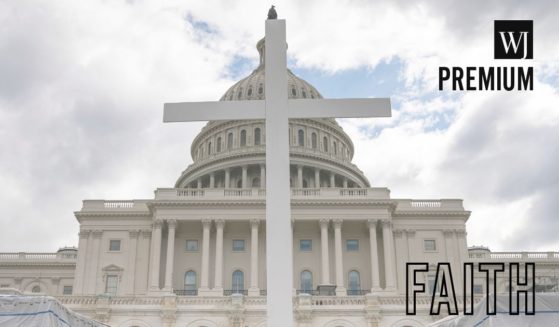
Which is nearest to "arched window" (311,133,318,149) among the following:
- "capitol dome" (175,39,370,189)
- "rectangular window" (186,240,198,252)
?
"capitol dome" (175,39,370,189)

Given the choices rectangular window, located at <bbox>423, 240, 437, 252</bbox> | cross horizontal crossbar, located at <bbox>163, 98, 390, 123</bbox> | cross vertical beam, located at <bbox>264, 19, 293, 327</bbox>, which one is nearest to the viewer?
cross vertical beam, located at <bbox>264, 19, 293, 327</bbox>

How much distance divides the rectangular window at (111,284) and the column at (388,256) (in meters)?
29.5

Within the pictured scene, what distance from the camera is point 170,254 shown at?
7419 cm

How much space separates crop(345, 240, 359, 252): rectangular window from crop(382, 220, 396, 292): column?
356 cm

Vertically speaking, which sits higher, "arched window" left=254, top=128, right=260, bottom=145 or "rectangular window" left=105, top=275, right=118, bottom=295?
"arched window" left=254, top=128, right=260, bottom=145

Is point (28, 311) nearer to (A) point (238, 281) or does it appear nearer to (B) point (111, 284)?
(A) point (238, 281)

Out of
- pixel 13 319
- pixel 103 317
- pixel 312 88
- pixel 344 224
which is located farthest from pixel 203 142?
pixel 13 319

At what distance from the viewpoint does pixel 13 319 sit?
17109 millimetres

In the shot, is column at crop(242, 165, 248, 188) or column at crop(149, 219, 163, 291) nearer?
column at crop(149, 219, 163, 291)

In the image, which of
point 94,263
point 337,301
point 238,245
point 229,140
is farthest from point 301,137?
point 337,301

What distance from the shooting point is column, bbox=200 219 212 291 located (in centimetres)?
7275

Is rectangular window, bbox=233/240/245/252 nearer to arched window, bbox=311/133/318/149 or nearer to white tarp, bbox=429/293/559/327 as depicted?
arched window, bbox=311/133/318/149

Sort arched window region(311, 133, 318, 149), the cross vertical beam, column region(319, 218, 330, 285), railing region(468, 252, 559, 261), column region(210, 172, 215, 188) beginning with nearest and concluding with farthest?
the cross vertical beam < column region(319, 218, 330, 285) < railing region(468, 252, 559, 261) < column region(210, 172, 215, 188) < arched window region(311, 133, 318, 149)

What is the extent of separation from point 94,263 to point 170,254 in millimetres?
9270
